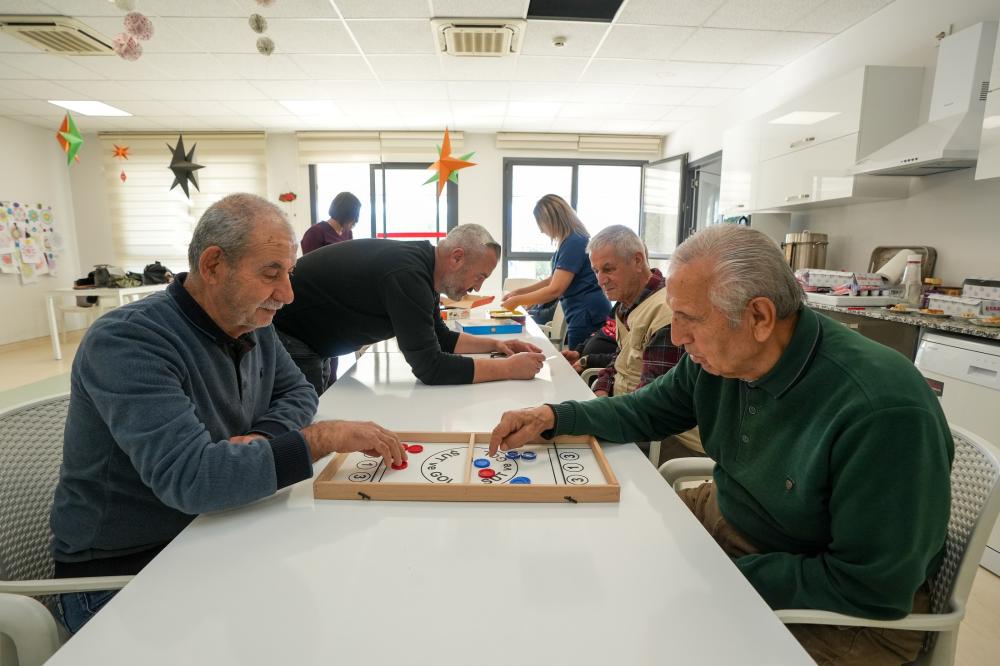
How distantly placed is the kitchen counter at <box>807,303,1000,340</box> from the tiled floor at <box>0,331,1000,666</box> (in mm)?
905

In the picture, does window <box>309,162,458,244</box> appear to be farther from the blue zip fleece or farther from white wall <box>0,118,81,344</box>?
the blue zip fleece

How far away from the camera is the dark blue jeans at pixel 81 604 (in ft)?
2.89

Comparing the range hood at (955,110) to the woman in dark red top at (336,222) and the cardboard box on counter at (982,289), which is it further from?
the woman in dark red top at (336,222)

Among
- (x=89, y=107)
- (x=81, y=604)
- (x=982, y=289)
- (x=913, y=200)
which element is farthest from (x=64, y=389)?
(x=913, y=200)

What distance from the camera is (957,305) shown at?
232 cm

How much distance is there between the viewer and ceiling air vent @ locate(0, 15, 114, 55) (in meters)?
3.38

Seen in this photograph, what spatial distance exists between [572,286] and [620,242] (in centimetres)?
108

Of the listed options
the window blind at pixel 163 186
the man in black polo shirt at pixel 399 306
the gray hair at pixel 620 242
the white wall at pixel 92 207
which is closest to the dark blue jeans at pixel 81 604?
the man in black polo shirt at pixel 399 306

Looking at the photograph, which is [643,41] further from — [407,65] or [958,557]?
[958,557]

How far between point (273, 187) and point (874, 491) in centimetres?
718

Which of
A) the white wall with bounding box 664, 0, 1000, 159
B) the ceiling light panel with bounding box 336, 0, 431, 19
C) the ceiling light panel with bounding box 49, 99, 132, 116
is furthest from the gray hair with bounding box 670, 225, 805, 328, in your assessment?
the ceiling light panel with bounding box 49, 99, 132, 116

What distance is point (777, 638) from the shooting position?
60 cm

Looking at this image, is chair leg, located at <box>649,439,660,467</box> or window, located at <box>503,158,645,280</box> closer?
chair leg, located at <box>649,439,660,467</box>

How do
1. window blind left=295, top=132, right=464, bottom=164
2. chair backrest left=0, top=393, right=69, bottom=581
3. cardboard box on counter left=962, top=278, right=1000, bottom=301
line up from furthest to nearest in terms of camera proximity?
window blind left=295, top=132, right=464, bottom=164 → cardboard box on counter left=962, top=278, right=1000, bottom=301 → chair backrest left=0, top=393, right=69, bottom=581
